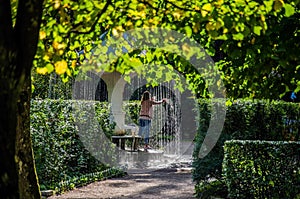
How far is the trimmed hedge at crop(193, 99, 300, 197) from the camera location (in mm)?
9148

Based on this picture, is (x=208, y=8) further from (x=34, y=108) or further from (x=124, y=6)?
(x=34, y=108)

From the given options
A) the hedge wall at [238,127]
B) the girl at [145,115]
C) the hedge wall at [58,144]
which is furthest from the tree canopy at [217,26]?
the girl at [145,115]

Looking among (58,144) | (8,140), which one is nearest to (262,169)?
(58,144)

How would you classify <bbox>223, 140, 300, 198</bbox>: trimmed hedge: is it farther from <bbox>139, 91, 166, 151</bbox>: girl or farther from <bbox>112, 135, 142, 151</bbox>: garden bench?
<bbox>139, 91, 166, 151</bbox>: girl

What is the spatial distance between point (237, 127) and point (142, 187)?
241 centimetres

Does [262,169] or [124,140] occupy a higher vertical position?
[124,140]

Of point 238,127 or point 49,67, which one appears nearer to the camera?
point 49,67

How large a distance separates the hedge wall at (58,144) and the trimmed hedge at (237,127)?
2.79 metres

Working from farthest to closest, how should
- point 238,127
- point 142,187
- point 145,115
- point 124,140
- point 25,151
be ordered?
point 145,115 < point 124,140 < point 142,187 < point 238,127 < point 25,151

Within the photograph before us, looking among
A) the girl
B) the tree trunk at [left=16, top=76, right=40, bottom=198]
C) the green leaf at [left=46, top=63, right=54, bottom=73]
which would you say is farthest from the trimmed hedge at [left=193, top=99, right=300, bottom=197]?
the girl

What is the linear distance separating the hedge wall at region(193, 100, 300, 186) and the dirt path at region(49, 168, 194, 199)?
66 centimetres

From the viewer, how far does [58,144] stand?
9.91 meters

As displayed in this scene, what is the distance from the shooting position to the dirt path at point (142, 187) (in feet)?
30.1

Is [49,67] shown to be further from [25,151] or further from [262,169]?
[262,169]
